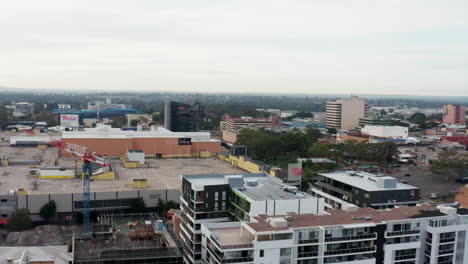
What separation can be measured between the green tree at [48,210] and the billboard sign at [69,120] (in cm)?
4143

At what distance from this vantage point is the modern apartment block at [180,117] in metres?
49.6

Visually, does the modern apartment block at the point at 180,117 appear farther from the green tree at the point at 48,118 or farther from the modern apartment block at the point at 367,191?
the modern apartment block at the point at 367,191

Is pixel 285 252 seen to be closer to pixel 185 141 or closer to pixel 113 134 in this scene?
pixel 185 141

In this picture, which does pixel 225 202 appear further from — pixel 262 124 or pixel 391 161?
pixel 262 124

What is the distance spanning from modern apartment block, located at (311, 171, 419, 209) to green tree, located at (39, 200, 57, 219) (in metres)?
13.0

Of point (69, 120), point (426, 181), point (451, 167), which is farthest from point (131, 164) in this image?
point (69, 120)

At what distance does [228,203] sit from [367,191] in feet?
18.0

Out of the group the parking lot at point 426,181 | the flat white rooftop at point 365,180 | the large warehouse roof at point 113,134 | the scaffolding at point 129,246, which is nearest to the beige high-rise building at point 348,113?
the parking lot at point 426,181

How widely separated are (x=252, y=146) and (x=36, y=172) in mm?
18871

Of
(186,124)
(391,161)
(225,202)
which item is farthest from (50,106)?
(225,202)

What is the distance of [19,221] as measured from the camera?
20.8 meters

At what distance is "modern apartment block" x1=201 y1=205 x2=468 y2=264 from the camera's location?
12352 mm

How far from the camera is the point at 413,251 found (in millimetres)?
14172

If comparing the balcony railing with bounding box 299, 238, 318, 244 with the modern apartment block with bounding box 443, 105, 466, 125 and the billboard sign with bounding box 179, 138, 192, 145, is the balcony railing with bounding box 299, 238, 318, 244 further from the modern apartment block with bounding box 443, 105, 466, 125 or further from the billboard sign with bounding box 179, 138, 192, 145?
the modern apartment block with bounding box 443, 105, 466, 125
